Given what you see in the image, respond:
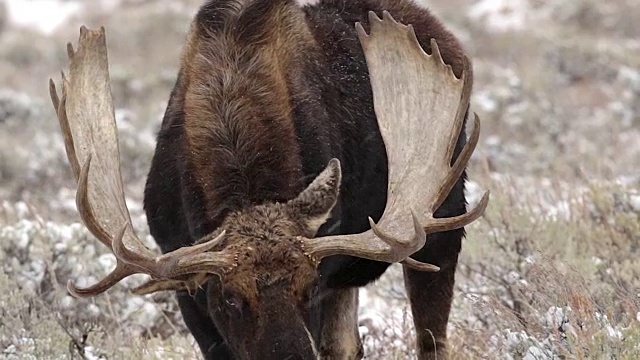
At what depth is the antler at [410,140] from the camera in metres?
4.02

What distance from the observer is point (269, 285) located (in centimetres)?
387

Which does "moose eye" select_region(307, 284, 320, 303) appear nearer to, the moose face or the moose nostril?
the moose face

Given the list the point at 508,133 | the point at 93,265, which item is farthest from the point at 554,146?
the point at 93,265

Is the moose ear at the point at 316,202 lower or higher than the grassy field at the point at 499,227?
higher

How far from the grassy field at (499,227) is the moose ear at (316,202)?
964 mm

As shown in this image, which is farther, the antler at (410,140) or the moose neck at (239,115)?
the moose neck at (239,115)

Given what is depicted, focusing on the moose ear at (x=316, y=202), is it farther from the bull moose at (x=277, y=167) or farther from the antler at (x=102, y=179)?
the antler at (x=102, y=179)

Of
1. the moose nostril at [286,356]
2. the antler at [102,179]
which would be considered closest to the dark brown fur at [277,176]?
the moose nostril at [286,356]

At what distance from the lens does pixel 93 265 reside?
21.9 ft

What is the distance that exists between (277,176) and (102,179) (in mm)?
667

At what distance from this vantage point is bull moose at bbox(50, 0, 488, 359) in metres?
3.94

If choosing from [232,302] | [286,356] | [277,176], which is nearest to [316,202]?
[277,176]

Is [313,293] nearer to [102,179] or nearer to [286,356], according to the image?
[286,356]

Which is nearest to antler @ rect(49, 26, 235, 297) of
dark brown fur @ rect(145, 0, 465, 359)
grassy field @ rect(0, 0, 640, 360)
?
dark brown fur @ rect(145, 0, 465, 359)
